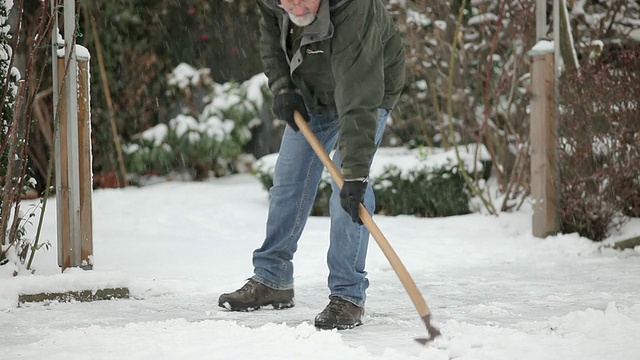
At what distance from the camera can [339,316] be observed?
349cm

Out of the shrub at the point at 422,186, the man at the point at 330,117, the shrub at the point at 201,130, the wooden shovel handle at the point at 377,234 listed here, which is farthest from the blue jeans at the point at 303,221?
the shrub at the point at 201,130

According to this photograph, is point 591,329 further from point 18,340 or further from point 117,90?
point 117,90

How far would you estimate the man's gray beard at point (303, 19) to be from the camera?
3.42m

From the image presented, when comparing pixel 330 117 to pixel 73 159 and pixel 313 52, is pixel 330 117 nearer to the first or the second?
pixel 313 52

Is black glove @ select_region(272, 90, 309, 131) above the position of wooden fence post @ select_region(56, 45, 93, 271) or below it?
above

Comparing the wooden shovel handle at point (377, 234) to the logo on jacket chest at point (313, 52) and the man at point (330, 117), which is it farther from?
the logo on jacket chest at point (313, 52)

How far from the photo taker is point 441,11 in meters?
7.41

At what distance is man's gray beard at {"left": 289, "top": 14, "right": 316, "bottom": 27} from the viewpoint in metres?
3.42

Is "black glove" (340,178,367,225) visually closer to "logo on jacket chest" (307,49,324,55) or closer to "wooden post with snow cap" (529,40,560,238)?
"logo on jacket chest" (307,49,324,55)

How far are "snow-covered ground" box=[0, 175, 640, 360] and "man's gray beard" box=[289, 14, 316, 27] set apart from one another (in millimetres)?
1195

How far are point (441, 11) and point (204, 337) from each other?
16.1 feet

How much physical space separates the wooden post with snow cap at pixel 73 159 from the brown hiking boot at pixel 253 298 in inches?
36.5

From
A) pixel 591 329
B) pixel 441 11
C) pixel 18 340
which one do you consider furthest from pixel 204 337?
pixel 441 11

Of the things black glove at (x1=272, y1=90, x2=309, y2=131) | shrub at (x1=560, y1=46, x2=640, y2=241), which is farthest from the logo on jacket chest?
shrub at (x1=560, y1=46, x2=640, y2=241)
